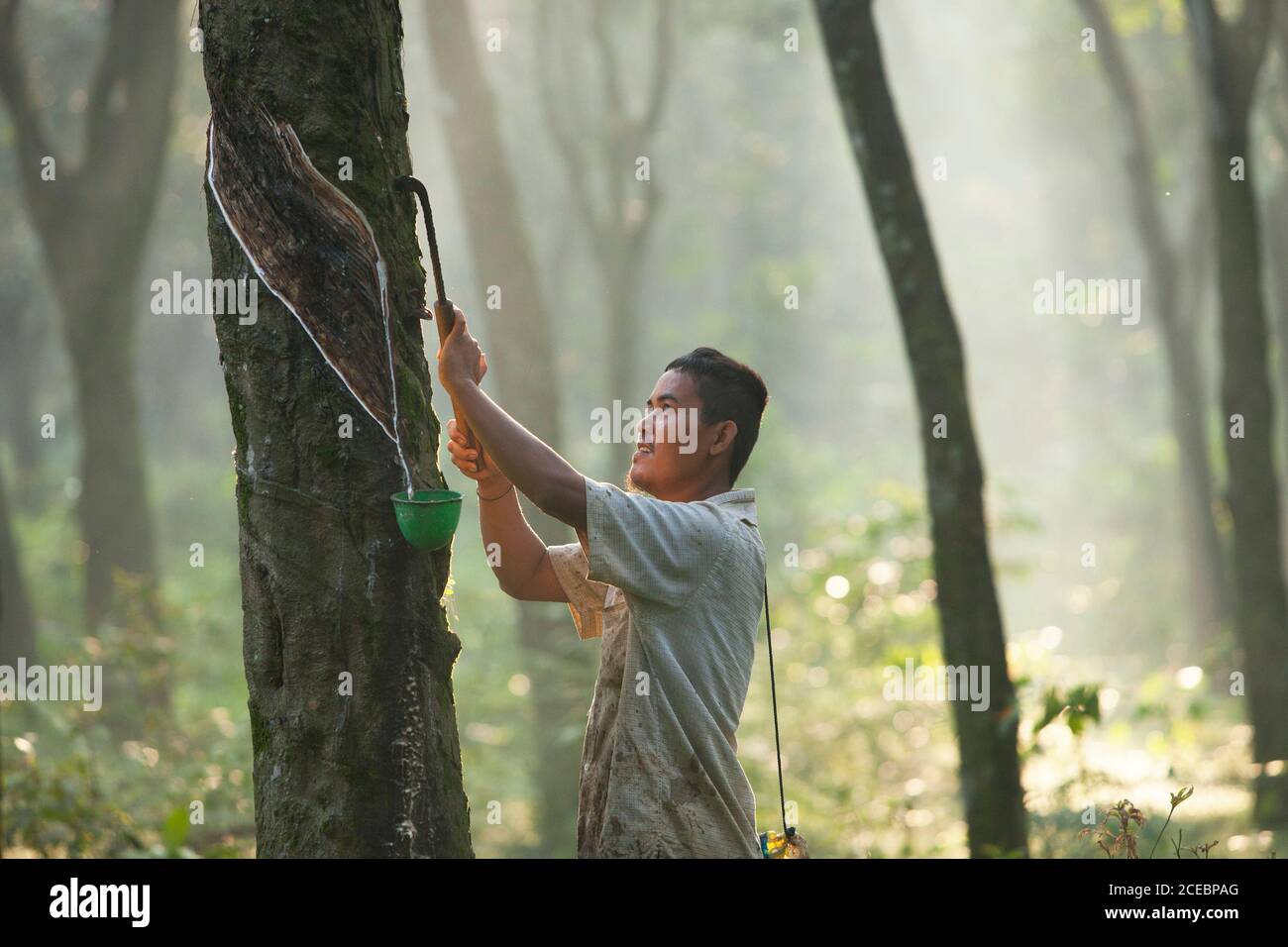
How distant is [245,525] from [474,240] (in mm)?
7496

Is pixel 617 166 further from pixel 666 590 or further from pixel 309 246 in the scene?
pixel 666 590

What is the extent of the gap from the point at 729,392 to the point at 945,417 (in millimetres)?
2757

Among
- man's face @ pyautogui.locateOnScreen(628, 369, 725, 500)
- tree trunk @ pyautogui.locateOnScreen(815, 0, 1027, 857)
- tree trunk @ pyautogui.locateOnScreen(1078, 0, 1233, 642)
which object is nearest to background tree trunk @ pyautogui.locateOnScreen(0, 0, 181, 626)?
tree trunk @ pyautogui.locateOnScreen(815, 0, 1027, 857)

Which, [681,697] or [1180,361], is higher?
[1180,361]

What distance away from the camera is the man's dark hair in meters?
3.20

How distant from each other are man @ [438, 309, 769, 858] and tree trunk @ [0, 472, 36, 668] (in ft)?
26.9

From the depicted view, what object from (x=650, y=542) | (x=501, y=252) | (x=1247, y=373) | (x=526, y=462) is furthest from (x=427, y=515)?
(x=501, y=252)

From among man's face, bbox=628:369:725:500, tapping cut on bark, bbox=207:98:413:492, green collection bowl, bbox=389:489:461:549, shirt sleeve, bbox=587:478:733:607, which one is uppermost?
tapping cut on bark, bbox=207:98:413:492

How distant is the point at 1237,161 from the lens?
27.1 feet

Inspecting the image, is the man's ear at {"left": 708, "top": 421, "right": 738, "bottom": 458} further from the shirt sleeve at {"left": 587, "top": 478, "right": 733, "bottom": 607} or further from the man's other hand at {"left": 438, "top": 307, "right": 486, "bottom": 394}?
the man's other hand at {"left": 438, "top": 307, "right": 486, "bottom": 394}

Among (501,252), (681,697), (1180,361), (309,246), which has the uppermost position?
(1180,361)

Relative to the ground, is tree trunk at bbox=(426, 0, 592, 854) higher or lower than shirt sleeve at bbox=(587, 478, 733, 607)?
higher

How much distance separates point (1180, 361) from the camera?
1555 centimetres
